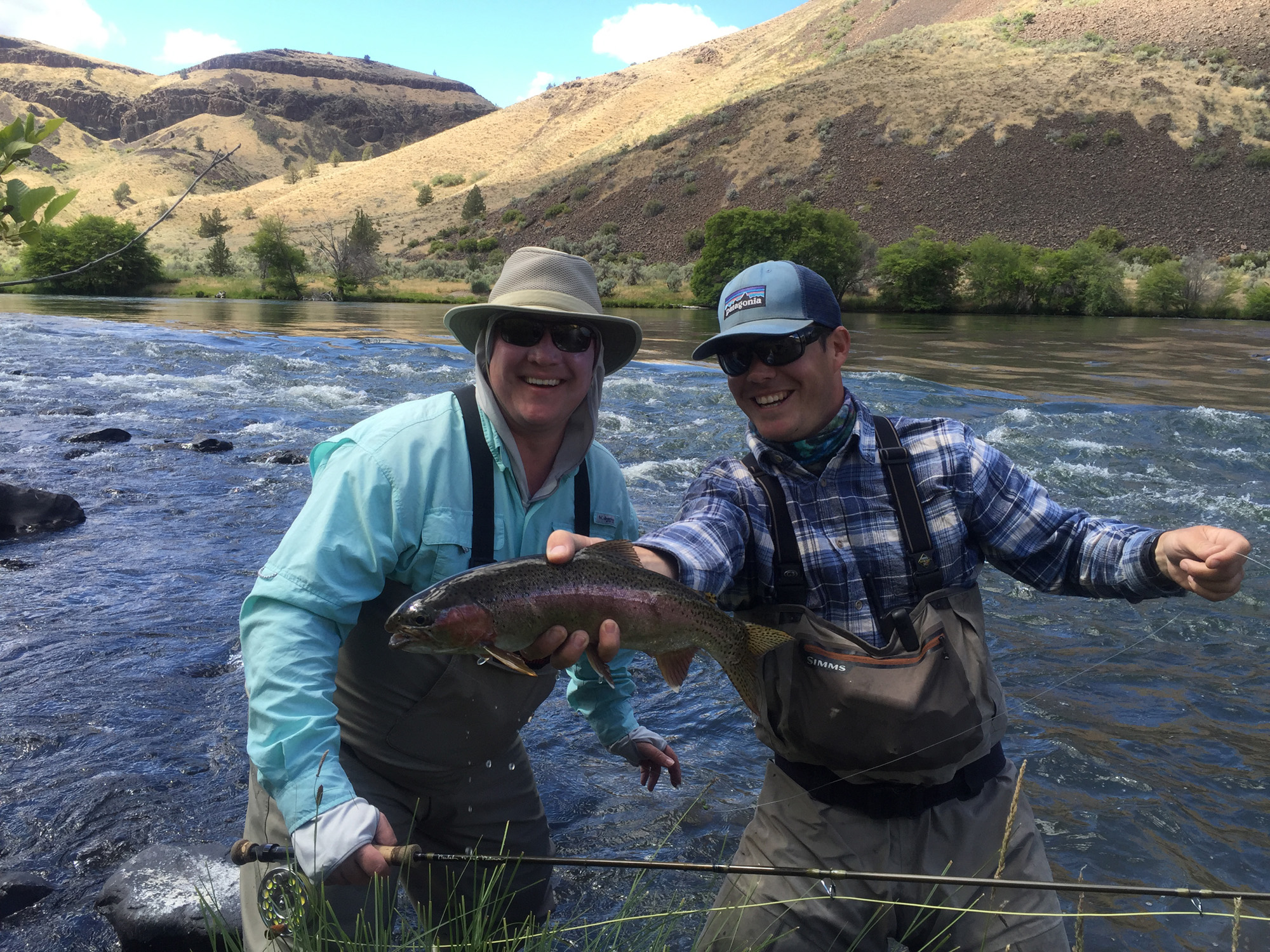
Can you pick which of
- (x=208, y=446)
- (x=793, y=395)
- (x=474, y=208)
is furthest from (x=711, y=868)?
(x=474, y=208)

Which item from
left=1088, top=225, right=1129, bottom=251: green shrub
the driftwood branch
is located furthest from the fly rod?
left=1088, top=225, right=1129, bottom=251: green shrub

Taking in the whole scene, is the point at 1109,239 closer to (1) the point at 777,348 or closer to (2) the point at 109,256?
(1) the point at 777,348

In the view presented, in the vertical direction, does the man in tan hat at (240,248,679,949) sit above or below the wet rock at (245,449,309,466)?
above

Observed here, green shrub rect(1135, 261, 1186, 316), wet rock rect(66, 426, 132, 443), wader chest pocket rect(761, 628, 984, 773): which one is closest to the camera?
wader chest pocket rect(761, 628, 984, 773)

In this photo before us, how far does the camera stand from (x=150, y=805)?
4734 millimetres

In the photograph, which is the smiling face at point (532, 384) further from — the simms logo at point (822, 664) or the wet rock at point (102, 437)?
the wet rock at point (102, 437)

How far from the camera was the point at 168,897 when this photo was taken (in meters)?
3.69

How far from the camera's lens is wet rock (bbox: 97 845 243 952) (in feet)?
11.9

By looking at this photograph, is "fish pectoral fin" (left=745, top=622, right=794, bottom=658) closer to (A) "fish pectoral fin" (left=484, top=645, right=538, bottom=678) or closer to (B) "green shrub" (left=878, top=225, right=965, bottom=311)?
(A) "fish pectoral fin" (left=484, top=645, right=538, bottom=678)

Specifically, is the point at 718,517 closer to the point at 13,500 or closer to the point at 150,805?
the point at 150,805

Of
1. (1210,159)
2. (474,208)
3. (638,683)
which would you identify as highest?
(1210,159)

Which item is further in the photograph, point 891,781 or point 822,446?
point 822,446

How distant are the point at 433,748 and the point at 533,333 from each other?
141 centimetres

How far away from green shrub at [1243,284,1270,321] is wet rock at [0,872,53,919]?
54.6m
